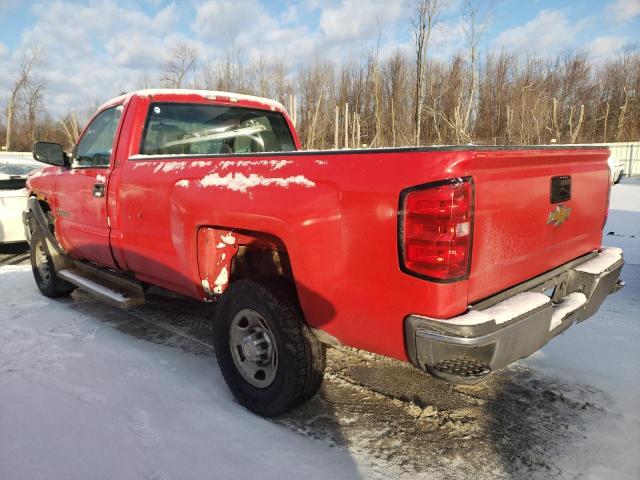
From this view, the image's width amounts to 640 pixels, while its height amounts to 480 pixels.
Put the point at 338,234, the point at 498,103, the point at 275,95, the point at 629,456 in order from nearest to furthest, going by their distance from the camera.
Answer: the point at 338,234 → the point at 629,456 → the point at 275,95 → the point at 498,103

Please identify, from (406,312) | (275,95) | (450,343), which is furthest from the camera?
(275,95)

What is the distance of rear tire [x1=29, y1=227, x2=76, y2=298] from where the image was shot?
16.6 feet

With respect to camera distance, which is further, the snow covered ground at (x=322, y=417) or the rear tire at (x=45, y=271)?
the rear tire at (x=45, y=271)

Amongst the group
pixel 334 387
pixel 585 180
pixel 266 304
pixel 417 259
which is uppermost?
pixel 585 180

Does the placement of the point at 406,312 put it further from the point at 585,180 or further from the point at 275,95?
the point at 275,95

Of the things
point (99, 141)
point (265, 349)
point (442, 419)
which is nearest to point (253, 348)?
point (265, 349)

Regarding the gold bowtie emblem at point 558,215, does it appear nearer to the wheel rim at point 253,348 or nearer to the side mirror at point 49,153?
the wheel rim at point 253,348

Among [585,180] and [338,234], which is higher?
[585,180]

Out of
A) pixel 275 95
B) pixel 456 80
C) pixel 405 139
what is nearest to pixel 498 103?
pixel 456 80

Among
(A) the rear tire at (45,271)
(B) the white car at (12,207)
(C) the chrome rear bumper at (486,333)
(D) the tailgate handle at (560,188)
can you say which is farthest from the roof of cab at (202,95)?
(B) the white car at (12,207)

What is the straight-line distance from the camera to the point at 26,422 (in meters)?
2.67

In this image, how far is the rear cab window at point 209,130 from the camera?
12.7ft

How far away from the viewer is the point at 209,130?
412cm

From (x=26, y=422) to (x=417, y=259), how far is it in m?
2.39
